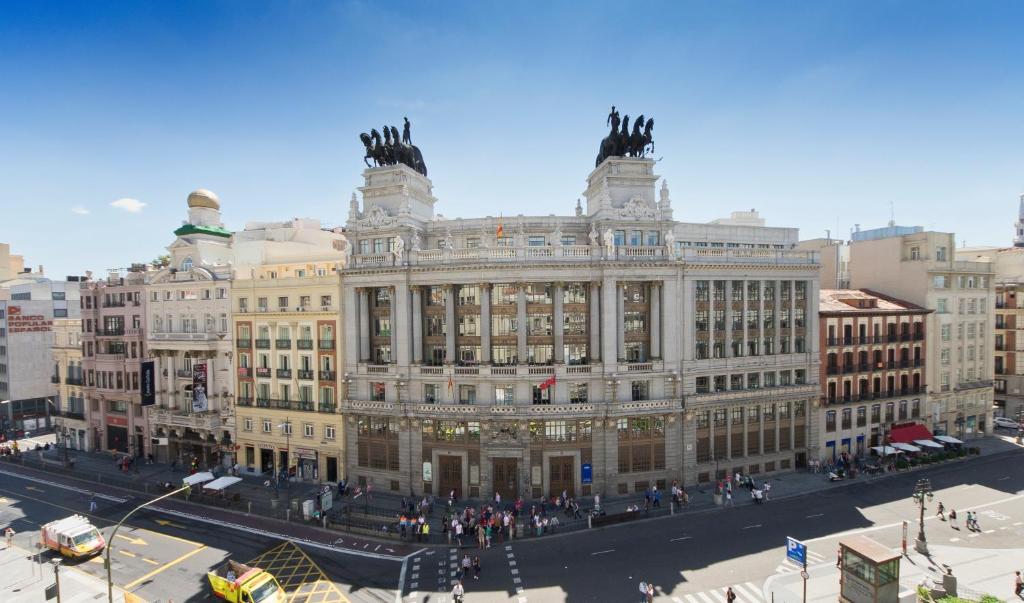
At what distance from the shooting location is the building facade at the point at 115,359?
2372 inches

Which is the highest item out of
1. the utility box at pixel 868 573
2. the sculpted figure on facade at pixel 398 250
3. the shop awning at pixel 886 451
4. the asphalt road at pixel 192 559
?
the sculpted figure on facade at pixel 398 250

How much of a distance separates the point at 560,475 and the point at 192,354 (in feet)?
154

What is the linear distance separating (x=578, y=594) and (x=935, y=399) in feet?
198

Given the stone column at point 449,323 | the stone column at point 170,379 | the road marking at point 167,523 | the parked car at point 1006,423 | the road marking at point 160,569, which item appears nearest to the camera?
the road marking at point 160,569

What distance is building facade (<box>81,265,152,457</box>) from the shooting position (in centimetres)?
6025

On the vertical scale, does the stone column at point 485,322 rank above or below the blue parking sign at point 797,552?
above

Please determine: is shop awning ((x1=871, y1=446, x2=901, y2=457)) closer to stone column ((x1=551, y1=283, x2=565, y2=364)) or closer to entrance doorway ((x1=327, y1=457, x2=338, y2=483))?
stone column ((x1=551, y1=283, x2=565, y2=364))

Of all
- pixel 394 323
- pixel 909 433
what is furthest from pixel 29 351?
pixel 909 433

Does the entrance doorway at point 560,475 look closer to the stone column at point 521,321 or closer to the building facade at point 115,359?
the stone column at point 521,321

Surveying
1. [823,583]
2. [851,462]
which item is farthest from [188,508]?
[851,462]

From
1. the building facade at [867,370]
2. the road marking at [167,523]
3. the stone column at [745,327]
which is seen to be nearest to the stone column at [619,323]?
the stone column at [745,327]

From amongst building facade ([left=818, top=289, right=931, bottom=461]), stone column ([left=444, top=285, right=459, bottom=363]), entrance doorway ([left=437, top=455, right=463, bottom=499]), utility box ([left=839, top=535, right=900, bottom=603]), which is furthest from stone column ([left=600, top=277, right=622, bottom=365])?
building facade ([left=818, top=289, right=931, bottom=461])

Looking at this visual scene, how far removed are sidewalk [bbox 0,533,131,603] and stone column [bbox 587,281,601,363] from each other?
41.3m

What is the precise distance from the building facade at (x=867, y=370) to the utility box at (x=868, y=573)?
104 feet
